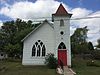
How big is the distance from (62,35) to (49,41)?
2.09 m

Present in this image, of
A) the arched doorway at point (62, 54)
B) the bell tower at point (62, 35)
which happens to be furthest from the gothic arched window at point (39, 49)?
the arched doorway at point (62, 54)

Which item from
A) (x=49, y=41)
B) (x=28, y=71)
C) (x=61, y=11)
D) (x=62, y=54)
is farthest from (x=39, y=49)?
(x=28, y=71)

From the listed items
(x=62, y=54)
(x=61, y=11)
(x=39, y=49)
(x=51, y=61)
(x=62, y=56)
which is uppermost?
(x=61, y=11)

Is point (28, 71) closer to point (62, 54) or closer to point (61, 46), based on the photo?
point (62, 54)

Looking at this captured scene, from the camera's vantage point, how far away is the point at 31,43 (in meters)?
30.8

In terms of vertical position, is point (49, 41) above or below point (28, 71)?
above

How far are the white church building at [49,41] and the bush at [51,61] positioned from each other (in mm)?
1122

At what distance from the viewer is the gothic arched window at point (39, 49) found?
30.8 metres

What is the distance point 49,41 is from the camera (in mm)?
30891

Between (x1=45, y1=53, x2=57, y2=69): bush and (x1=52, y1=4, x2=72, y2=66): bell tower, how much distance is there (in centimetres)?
157

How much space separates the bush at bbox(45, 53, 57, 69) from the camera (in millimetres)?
27809

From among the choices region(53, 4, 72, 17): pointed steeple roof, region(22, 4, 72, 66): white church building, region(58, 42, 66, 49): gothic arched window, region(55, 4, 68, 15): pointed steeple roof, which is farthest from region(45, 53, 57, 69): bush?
region(55, 4, 68, 15): pointed steeple roof

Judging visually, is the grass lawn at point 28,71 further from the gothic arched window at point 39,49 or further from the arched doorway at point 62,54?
the gothic arched window at point 39,49

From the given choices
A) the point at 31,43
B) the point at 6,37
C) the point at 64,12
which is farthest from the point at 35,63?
the point at 6,37
